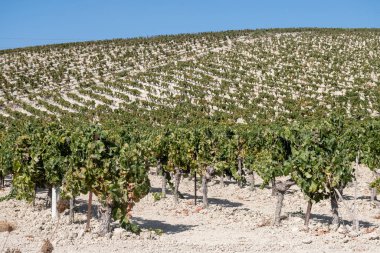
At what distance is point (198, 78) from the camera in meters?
78.7

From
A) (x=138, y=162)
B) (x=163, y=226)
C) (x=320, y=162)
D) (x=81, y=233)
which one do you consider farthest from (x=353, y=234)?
(x=81, y=233)

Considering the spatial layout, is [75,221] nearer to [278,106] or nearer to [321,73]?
[278,106]

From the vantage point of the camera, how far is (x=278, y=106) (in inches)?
2499

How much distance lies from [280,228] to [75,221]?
336 inches

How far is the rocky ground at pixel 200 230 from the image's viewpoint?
51.0 feet

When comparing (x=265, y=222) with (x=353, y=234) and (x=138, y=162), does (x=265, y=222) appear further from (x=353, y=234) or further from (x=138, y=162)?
(x=138, y=162)

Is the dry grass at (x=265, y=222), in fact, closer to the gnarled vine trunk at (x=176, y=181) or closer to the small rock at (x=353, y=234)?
the small rock at (x=353, y=234)

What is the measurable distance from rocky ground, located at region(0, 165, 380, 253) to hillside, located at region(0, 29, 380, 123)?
33820 millimetres

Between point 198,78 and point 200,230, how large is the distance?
6117cm

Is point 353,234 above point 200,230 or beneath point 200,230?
above

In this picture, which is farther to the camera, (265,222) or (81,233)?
(265,222)

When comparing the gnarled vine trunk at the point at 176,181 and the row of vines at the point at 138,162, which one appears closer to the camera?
the row of vines at the point at 138,162

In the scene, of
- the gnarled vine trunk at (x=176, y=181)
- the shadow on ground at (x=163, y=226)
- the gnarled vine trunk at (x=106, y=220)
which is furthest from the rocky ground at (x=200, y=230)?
the gnarled vine trunk at (x=176, y=181)

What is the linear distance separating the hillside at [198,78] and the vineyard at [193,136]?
1.05 ft
